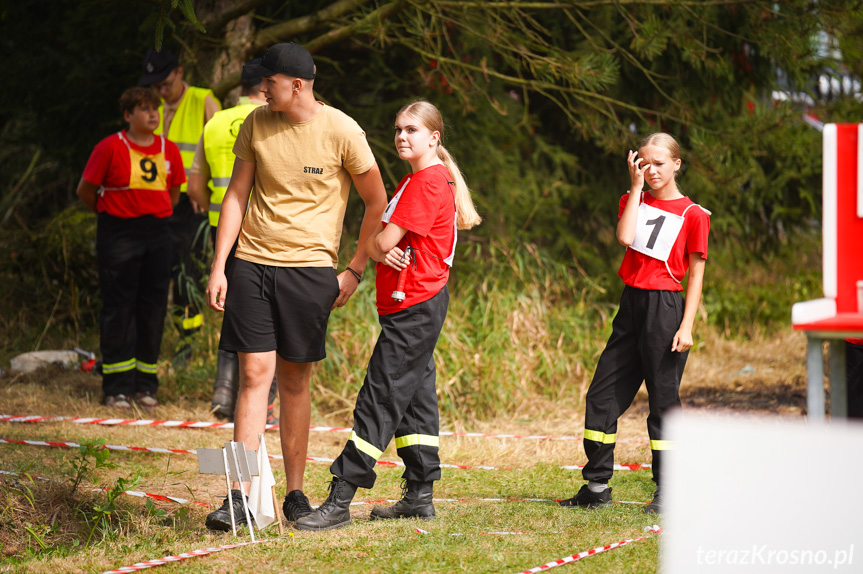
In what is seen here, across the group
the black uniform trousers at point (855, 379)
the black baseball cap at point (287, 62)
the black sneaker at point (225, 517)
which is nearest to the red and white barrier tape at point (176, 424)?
the black uniform trousers at point (855, 379)

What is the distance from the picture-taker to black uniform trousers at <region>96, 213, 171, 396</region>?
644cm

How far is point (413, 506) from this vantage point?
13.1 ft

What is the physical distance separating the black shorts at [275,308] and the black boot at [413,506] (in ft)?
2.26

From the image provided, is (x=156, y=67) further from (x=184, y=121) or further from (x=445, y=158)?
(x=445, y=158)

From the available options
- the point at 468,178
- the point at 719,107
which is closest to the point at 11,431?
the point at 468,178

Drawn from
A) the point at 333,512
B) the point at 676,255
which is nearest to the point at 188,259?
the point at 333,512

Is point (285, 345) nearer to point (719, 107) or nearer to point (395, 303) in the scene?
point (395, 303)

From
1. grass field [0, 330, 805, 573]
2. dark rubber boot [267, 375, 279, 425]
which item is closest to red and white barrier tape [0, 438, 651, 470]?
grass field [0, 330, 805, 573]

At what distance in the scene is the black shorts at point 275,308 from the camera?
12.5ft

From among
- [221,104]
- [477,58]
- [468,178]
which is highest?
[477,58]

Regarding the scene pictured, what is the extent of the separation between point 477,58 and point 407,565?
6.10 metres

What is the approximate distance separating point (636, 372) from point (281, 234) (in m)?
1.72

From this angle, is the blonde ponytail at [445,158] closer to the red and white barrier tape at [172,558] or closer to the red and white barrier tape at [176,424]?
the red and white barrier tape at [172,558]

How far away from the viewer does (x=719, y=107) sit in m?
8.91
